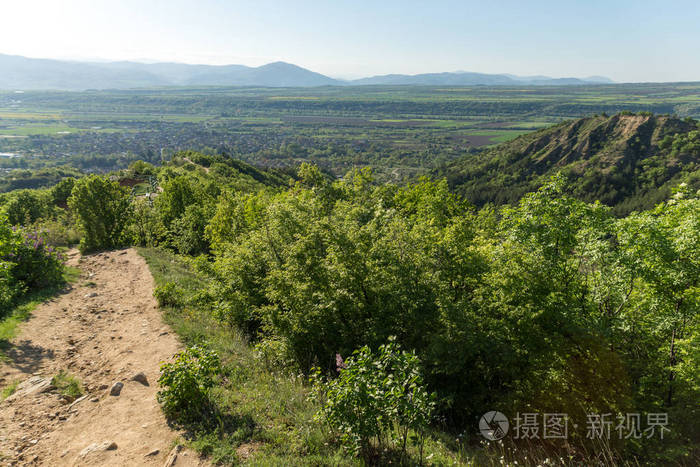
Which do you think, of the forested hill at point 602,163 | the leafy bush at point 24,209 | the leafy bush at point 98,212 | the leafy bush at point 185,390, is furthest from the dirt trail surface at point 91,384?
the forested hill at point 602,163

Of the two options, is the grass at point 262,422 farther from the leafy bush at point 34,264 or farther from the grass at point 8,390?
the leafy bush at point 34,264

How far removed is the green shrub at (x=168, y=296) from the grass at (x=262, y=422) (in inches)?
144

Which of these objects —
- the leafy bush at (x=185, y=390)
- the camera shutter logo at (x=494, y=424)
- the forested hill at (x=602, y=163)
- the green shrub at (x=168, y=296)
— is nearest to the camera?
the leafy bush at (x=185, y=390)

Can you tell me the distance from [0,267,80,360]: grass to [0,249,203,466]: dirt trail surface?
0.27 metres

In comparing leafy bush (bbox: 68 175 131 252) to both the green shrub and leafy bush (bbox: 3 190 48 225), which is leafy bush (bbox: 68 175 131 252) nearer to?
the green shrub

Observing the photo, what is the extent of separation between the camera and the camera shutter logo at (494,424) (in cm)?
1079

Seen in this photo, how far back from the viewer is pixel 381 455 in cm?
749

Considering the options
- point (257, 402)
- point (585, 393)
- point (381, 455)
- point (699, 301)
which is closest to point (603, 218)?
point (699, 301)

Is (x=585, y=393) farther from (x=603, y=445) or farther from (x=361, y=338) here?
(x=361, y=338)

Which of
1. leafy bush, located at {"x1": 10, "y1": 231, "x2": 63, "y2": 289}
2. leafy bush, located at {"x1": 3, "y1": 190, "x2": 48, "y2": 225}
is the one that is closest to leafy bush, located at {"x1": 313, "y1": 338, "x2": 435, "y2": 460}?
leafy bush, located at {"x1": 10, "y1": 231, "x2": 63, "y2": 289}

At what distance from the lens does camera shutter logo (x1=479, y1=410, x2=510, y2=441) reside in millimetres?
10787

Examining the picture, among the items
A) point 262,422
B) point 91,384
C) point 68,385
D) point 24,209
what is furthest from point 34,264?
point 24,209

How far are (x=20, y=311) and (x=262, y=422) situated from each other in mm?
13454

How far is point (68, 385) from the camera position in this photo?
9922 mm
